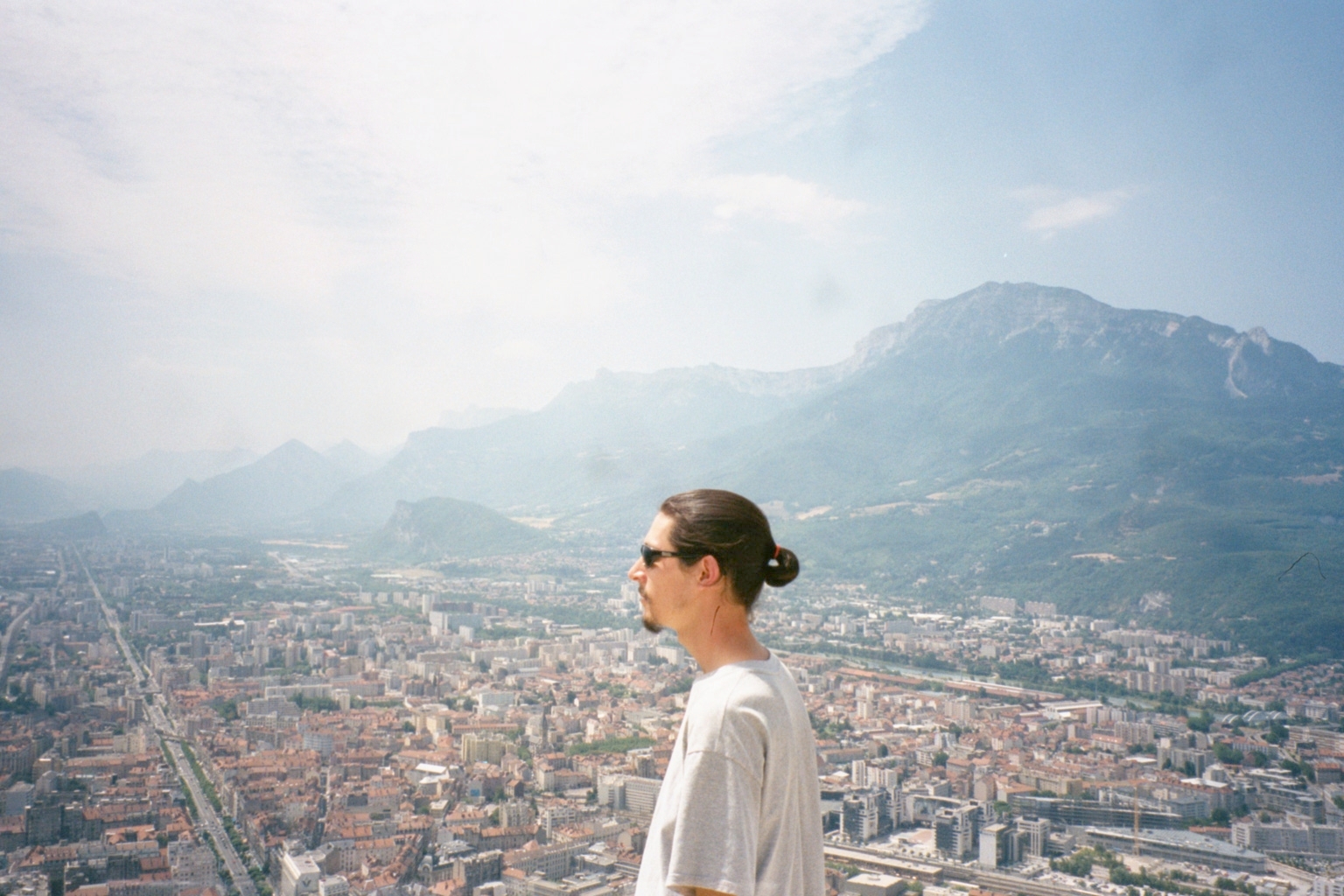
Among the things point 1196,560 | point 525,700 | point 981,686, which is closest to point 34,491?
point 525,700

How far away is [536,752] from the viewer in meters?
7.09

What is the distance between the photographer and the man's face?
779mm

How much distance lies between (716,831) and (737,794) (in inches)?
1.2

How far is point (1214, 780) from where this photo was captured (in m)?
7.21

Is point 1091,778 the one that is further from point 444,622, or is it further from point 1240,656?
point 444,622

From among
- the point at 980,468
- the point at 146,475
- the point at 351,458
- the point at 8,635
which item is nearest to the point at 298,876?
the point at 8,635

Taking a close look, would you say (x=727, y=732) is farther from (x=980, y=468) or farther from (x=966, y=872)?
(x=980, y=468)

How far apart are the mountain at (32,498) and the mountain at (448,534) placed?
923 centimetres

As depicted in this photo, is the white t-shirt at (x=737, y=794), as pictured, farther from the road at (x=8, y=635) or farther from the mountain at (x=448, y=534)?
the mountain at (x=448, y=534)

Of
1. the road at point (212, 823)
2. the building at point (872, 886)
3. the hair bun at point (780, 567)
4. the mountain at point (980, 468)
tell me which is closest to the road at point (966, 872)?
the building at point (872, 886)

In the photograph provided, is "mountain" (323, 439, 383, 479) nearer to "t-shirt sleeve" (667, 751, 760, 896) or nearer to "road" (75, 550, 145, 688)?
"road" (75, 550, 145, 688)

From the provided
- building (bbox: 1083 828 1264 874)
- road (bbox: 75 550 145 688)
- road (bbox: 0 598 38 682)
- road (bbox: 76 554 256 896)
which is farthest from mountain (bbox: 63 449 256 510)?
building (bbox: 1083 828 1264 874)

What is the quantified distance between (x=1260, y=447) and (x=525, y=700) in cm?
1974

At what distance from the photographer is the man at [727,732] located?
66 centimetres
